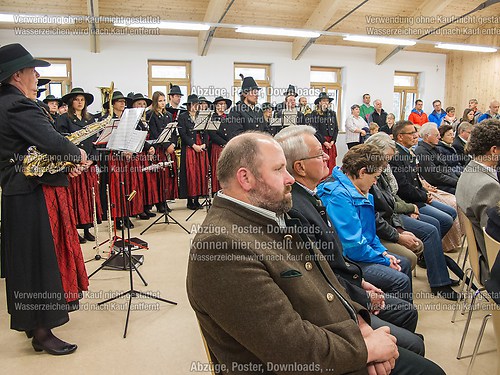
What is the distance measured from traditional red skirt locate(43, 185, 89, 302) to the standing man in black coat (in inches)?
168

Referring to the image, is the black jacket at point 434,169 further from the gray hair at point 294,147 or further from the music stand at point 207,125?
the music stand at point 207,125

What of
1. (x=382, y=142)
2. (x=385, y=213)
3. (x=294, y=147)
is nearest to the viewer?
(x=294, y=147)

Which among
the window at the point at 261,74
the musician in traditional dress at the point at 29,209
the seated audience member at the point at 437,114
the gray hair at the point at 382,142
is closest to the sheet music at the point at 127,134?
the musician in traditional dress at the point at 29,209

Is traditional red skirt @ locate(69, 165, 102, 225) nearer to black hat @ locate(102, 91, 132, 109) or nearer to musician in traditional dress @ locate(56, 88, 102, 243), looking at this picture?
musician in traditional dress @ locate(56, 88, 102, 243)

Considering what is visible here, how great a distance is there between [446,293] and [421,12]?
9403 mm

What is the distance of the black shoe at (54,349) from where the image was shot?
2.41m

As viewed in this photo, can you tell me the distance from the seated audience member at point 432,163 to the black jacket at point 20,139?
3.63 meters

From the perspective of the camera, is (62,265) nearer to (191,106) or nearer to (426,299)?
(426,299)

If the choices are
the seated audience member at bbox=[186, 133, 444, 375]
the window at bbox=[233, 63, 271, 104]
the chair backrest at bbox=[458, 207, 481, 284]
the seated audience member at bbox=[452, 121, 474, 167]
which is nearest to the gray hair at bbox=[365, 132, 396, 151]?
the chair backrest at bbox=[458, 207, 481, 284]

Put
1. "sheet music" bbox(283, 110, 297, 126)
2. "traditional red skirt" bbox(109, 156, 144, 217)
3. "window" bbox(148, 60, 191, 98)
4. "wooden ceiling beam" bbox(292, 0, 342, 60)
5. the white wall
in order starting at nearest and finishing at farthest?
"traditional red skirt" bbox(109, 156, 144, 217), "sheet music" bbox(283, 110, 297, 126), "wooden ceiling beam" bbox(292, 0, 342, 60), the white wall, "window" bbox(148, 60, 191, 98)

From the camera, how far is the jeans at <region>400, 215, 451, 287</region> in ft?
10.5

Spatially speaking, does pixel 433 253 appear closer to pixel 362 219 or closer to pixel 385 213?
pixel 385 213

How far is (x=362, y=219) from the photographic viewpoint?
252 cm

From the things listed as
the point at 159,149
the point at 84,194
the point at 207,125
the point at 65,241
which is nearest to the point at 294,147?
the point at 65,241
